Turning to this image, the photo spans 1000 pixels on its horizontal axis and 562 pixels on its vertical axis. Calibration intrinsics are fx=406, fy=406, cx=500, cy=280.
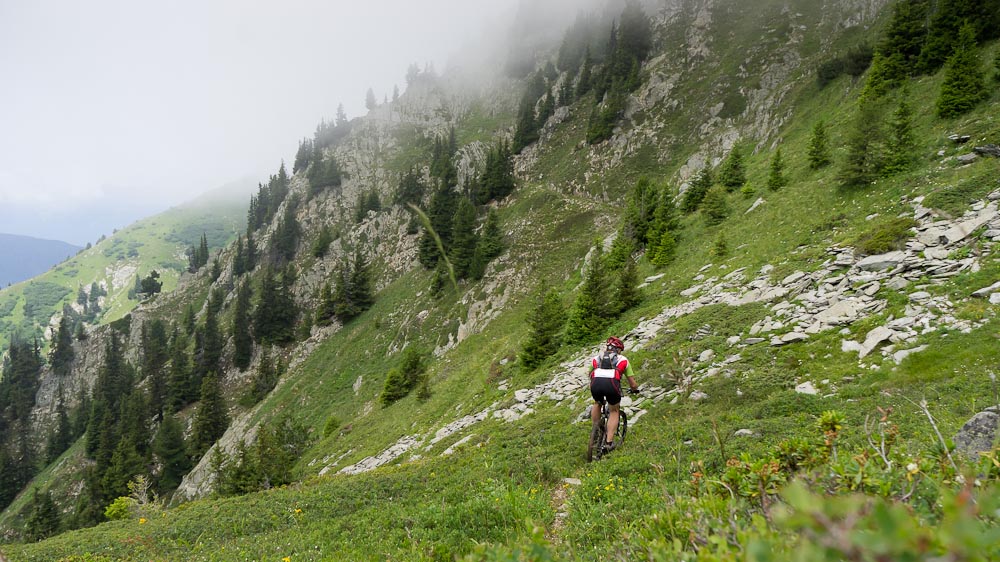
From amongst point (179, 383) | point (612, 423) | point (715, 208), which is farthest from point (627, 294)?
point (179, 383)

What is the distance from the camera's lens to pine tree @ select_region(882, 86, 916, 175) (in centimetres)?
1741

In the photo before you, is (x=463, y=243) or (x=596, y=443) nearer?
(x=596, y=443)

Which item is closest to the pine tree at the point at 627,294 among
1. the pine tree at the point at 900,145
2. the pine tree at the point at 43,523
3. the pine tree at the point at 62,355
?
the pine tree at the point at 900,145

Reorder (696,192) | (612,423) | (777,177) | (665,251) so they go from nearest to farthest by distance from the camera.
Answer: (612,423)
(777,177)
(665,251)
(696,192)

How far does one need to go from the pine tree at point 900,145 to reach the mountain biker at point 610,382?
17.5 meters

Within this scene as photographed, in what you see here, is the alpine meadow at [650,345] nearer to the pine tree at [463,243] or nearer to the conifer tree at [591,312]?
the conifer tree at [591,312]

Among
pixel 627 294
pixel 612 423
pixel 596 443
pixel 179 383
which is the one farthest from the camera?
pixel 179 383

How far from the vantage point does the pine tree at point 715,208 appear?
85.4ft

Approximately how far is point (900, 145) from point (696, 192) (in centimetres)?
1324

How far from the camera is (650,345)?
52.9ft

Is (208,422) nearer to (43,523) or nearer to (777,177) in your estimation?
(43,523)

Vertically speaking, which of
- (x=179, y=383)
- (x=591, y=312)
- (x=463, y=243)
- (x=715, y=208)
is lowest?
(x=179, y=383)

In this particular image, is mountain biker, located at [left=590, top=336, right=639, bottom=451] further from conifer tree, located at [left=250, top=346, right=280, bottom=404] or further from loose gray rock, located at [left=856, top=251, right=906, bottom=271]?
conifer tree, located at [left=250, top=346, right=280, bottom=404]

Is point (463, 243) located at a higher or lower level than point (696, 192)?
lower
